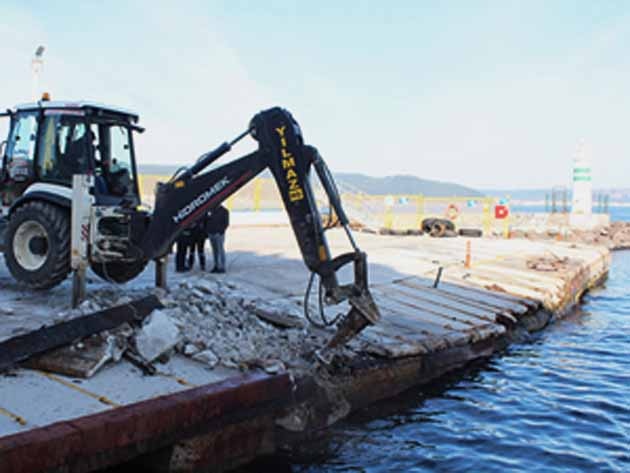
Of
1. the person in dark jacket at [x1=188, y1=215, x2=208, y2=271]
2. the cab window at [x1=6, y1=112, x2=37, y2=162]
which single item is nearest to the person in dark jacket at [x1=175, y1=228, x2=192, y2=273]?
the person in dark jacket at [x1=188, y1=215, x2=208, y2=271]

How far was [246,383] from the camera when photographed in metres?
6.18

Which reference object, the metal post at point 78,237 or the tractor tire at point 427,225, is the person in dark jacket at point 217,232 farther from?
the tractor tire at point 427,225

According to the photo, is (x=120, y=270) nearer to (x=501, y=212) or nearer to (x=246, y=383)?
(x=246, y=383)

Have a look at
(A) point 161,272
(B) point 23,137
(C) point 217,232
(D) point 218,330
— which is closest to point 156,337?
(D) point 218,330

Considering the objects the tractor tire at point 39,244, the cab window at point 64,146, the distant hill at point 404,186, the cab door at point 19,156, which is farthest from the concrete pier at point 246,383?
the distant hill at point 404,186

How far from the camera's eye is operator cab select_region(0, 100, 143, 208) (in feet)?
29.5

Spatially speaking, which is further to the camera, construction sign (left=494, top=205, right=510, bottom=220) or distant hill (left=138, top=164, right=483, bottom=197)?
distant hill (left=138, top=164, right=483, bottom=197)

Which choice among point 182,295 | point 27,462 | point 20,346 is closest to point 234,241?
point 182,295

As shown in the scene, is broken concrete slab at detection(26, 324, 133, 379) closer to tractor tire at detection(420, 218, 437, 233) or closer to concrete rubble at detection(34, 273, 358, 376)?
concrete rubble at detection(34, 273, 358, 376)

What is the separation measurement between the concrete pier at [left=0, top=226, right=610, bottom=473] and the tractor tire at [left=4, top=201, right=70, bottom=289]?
1.02 feet

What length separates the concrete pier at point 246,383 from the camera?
5.01m

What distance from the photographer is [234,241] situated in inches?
731

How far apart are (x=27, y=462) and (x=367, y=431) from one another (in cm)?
373

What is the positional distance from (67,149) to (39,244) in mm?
1340
